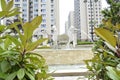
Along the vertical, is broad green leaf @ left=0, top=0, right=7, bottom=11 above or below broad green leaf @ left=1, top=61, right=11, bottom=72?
above

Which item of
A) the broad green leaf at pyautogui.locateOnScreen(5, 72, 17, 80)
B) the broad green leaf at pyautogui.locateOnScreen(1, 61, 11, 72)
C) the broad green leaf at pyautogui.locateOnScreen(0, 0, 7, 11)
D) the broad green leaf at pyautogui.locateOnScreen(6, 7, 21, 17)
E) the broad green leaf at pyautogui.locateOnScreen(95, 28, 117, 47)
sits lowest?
the broad green leaf at pyautogui.locateOnScreen(5, 72, 17, 80)

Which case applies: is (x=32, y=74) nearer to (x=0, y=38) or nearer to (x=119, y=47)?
(x=0, y=38)

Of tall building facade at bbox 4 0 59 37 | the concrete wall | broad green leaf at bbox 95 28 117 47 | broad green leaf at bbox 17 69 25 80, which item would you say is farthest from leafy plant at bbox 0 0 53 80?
tall building facade at bbox 4 0 59 37

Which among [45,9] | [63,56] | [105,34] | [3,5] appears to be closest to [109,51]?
[105,34]

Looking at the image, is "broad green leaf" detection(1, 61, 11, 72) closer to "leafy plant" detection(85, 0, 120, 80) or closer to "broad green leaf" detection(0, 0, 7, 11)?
"broad green leaf" detection(0, 0, 7, 11)

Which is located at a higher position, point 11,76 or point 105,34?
point 105,34

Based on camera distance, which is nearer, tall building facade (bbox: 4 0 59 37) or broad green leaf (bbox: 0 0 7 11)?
broad green leaf (bbox: 0 0 7 11)

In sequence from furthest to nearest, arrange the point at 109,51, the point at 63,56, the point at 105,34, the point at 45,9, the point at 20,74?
the point at 45,9, the point at 63,56, the point at 109,51, the point at 20,74, the point at 105,34

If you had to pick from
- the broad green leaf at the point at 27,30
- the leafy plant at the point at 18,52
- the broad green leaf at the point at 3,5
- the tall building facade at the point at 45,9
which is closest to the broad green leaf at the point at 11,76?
the leafy plant at the point at 18,52

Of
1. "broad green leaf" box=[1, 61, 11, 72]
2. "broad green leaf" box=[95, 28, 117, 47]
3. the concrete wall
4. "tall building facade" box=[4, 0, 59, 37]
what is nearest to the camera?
"broad green leaf" box=[95, 28, 117, 47]

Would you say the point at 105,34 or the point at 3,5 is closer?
the point at 105,34

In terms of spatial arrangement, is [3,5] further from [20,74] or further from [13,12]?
[20,74]

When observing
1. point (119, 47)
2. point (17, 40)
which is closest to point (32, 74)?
point (17, 40)

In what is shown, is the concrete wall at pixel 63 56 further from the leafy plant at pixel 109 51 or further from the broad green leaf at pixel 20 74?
the broad green leaf at pixel 20 74
